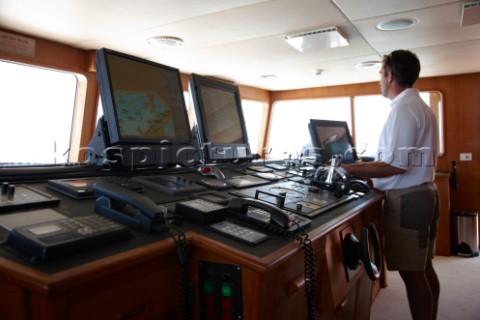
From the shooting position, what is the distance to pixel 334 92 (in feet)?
19.6

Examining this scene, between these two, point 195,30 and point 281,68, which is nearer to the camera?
point 195,30

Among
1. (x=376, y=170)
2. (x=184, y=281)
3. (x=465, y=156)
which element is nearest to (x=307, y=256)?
(x=184, y=281)

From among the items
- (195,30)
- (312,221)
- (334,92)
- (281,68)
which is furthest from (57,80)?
(334,92)

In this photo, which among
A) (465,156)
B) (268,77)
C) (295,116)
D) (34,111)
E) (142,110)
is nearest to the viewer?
(142,110)

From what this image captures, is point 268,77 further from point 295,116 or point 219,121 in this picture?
point 219,121

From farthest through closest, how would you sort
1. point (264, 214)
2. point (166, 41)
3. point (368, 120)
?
point (368, 120)
point (166, 41)
point (264, 214)

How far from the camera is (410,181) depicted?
1.96m

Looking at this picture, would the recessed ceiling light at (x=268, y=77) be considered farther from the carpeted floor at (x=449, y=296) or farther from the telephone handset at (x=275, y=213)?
the telephone handset at (x=275, y=213)

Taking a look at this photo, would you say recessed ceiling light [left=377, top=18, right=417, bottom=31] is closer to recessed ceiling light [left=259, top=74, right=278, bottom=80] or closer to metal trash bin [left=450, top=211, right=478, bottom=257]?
recessed ceiling light [left=259, top=74, right=278, bottom=80]

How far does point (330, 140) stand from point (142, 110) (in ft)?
6.03

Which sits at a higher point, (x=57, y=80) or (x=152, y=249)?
(x=57, y=80)

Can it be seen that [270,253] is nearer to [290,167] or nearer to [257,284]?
[257,284]

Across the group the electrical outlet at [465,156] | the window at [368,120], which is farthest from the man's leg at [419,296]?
the window at [368,120]

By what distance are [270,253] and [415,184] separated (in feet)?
4.72
